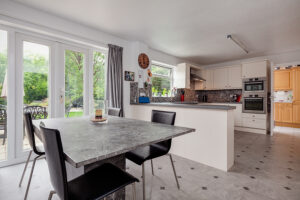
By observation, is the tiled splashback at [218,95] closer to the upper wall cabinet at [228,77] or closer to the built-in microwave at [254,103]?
the upper wall cabinet at [228,77]

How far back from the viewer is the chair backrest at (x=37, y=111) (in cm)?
242

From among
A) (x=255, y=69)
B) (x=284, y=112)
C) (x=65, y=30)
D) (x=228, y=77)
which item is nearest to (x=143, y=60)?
(x=65, y=30)

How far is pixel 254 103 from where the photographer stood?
4.35 metres

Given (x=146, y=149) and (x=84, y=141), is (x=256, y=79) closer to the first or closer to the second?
(x=146, y=149)

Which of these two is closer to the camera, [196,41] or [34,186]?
[34,186]

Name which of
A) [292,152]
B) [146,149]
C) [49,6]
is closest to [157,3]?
[49,6]

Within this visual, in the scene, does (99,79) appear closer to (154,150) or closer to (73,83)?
(73,83)

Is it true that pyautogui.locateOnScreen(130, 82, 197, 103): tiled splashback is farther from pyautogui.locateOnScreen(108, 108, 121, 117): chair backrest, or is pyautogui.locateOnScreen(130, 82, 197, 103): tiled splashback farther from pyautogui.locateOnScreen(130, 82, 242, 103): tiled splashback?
pyautogui.locateOnScreen(108, 108, 121, 117): chair backrest

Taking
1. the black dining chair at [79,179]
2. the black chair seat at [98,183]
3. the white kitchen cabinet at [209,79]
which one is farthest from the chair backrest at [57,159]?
the white kitchen cabinet at [209,79]

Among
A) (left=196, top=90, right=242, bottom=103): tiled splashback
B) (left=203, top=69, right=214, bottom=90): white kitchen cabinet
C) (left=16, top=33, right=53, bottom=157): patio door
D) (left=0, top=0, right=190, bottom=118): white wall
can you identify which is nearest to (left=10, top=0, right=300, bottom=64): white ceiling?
(left=0, top=0, right=190, bottom=118): white wall

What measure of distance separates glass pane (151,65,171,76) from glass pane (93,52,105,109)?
1.57m

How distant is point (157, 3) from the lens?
2.11 m

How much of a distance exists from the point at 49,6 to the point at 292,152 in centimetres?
488

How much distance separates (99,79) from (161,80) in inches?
80.4
